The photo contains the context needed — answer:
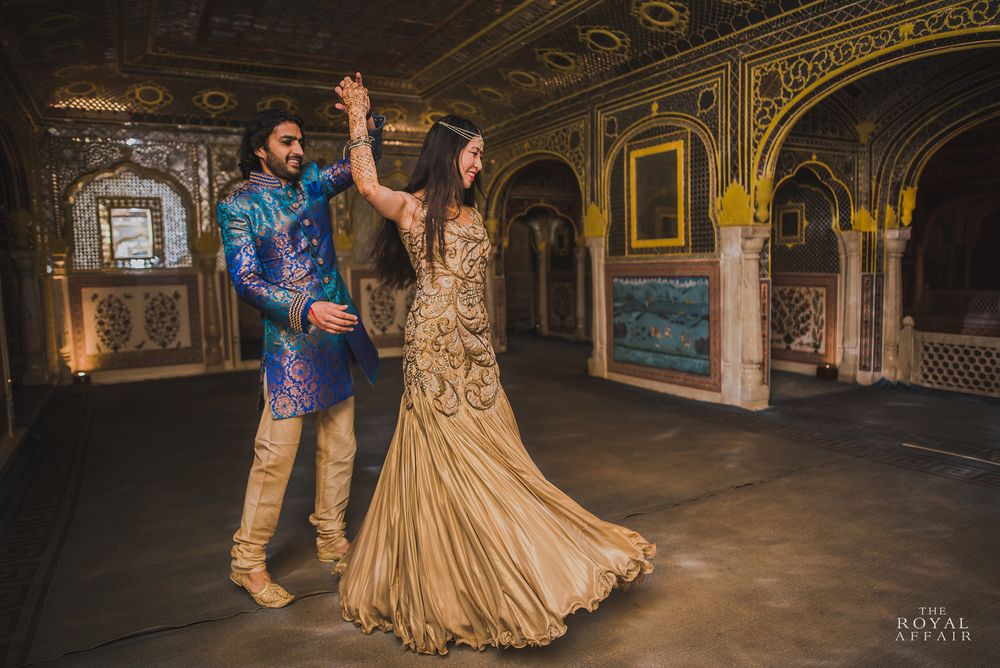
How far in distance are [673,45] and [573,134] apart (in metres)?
1.91

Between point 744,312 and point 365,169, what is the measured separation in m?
4.67

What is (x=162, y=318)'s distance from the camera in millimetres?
8977

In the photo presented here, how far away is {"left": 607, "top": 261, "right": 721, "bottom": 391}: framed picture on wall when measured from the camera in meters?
6.43

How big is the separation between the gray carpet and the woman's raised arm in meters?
1.41

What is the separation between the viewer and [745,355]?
6.12m

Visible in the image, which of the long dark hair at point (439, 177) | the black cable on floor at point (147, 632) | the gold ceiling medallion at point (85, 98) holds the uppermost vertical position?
the gold ceiling medallion at point (85, 98)

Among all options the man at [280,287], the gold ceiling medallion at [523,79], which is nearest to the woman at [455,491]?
the man at [280,287]

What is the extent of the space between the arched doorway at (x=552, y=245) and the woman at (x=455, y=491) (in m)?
7.59

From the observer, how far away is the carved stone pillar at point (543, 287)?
12.9 m

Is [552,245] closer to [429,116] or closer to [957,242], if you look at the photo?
[429,116]

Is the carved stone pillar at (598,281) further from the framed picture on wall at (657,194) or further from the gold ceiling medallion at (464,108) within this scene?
the gold ceiling medallion at (464,108)

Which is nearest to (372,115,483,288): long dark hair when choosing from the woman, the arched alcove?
the woman

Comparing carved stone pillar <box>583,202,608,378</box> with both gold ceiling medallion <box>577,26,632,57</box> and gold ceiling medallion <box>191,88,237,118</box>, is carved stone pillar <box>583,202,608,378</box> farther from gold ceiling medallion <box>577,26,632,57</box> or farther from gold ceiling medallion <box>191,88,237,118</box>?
gold ceiling medallion <box>191,88,237,118</box>

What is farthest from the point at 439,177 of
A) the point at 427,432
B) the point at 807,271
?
the point at 807,271
